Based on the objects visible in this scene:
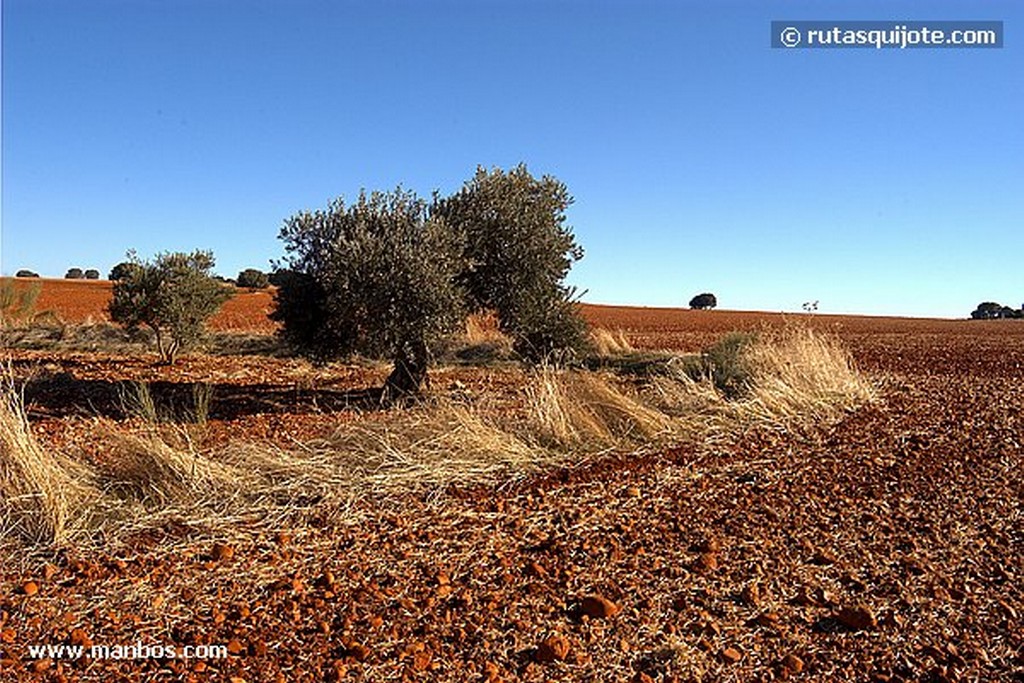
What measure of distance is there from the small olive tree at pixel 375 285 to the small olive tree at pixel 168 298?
5399 mm

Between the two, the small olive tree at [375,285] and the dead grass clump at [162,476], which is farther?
the small olive tree at [375,285]

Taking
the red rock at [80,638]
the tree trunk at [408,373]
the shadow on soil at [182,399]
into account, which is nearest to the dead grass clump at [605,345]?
the shadow on soil at [182,399]

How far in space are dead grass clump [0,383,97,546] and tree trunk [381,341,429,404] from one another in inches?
223

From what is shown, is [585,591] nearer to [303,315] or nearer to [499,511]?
[499,511]

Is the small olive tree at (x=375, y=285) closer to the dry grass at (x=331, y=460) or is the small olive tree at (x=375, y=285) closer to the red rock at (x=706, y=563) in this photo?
the dry grass at (x=331, y=460)

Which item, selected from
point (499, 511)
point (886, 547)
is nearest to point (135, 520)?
point (499, 511)

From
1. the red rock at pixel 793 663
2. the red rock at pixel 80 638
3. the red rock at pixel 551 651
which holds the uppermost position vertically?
the red rock at pixel 80 638

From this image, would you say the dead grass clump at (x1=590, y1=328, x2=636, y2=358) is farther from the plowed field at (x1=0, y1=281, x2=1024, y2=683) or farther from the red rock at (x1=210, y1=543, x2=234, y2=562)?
the red rock at (x1=210, y1=543, x2=234, y2=562)

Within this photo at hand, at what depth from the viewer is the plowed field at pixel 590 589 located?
3.31m

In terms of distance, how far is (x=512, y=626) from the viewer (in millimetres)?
3570

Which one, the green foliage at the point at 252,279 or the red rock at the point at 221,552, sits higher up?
the green foliage at the point at 252,279

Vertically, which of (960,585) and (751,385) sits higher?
(751,385)

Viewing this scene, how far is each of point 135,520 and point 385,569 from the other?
1678 mm

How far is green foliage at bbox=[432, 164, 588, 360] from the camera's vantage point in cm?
1123
